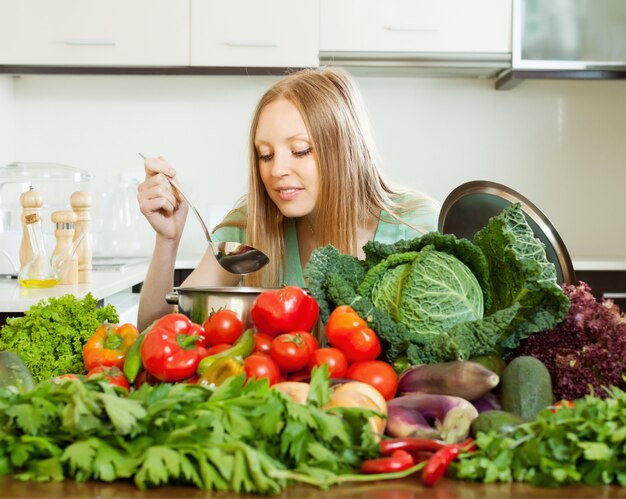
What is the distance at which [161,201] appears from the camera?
1910mm

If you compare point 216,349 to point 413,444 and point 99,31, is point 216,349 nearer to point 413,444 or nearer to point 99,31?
point 413,444

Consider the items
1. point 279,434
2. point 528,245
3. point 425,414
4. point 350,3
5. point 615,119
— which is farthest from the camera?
point 615,119

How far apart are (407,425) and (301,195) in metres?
1.20

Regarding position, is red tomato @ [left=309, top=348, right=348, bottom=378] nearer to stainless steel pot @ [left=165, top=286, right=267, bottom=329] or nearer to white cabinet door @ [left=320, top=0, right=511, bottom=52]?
stainless steel pot @ [left=165, top=286, right=267, bottom=329]

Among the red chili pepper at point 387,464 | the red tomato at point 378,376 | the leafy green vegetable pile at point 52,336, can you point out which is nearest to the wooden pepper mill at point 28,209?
the leafy green vegetable pile at point 52,336

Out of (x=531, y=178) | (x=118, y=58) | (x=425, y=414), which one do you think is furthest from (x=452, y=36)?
(x=425, y=414)

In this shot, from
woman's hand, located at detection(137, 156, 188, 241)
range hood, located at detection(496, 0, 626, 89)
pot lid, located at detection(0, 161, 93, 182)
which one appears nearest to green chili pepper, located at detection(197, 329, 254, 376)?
woman's hand, located at detection(137, 156, 188, 241)

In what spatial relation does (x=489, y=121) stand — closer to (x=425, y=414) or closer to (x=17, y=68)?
(x=17, y=68)

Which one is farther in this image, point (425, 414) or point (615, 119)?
point (615, 119)

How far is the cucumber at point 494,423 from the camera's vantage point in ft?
2.64

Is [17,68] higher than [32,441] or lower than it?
higher

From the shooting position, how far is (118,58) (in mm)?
3518

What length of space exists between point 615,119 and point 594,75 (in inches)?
20.4

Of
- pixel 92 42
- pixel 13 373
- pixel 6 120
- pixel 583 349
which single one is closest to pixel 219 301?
pixel 13 373
